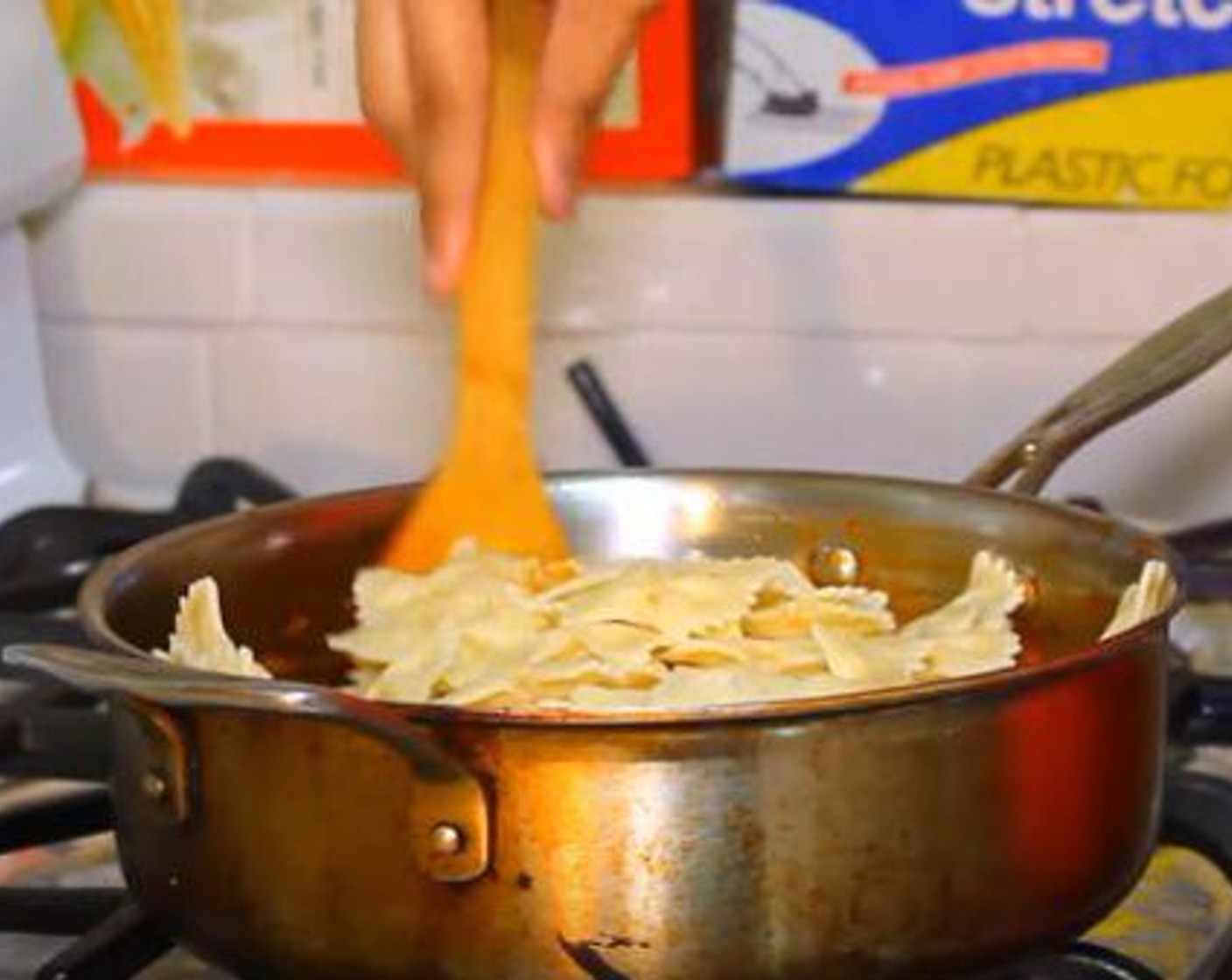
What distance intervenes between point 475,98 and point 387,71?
0.05 meters

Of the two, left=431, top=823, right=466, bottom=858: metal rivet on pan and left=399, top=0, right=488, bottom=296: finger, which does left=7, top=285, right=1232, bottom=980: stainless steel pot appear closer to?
left=431, top=823, right=466, bottom=858: metal rivet on pan

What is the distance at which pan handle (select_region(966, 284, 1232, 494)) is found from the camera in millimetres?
810

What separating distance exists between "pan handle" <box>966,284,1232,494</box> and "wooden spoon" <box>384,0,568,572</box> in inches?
5.5

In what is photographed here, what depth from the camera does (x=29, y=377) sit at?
Answer: 1068 millimetres

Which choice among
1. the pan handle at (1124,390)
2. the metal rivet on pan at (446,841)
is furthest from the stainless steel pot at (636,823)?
the pan handle at (1124,390)

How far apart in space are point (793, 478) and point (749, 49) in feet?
0.69

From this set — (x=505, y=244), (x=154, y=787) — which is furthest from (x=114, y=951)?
(x=505, y=244)

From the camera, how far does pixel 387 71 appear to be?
2.58 feet

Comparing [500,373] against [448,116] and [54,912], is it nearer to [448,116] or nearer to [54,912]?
[448,116]

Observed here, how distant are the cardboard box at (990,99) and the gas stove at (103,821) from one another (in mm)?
141

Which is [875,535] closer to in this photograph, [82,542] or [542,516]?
[542,516]

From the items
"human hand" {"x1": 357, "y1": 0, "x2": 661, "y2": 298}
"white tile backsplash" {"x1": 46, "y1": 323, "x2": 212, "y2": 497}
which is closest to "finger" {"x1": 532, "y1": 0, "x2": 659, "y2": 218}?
"human hand" {"x1": 357, "y1": 0, "x2": 661, "y2": 298}

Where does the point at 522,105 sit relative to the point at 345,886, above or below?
above

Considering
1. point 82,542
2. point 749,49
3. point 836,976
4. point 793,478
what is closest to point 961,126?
point 749,49
